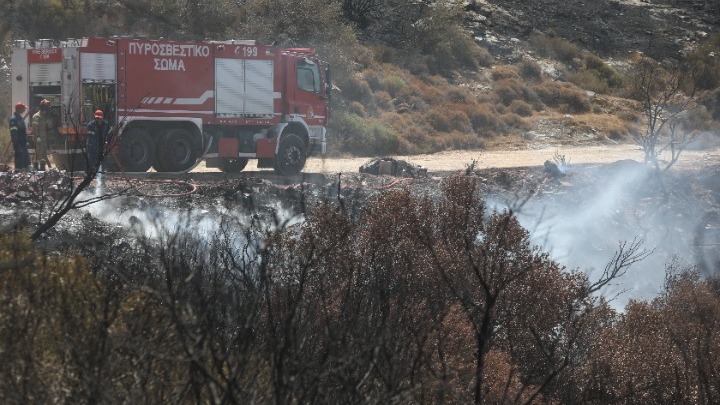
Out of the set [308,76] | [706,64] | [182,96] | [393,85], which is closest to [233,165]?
[308,76]

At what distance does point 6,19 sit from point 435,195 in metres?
19.1

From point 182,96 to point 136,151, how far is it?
5.09ft

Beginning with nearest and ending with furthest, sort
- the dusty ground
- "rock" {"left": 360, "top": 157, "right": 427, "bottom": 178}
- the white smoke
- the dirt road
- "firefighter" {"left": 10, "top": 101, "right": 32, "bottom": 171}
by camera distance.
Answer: "firefighter" {"left": 10, "top": 101, "right": 32, "bottom": 171}
the dusty ground
"rock" {"left": 360, "top": 157, "right": 427, "bottom": 178}
the white smoke
the dirt road

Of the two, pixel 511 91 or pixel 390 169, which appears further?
pixel 511 91

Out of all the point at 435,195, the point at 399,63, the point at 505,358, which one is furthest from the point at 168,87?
the point at 399,63

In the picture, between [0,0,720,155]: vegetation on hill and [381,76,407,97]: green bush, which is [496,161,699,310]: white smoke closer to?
[0,0,720,155]: vegetation on hill

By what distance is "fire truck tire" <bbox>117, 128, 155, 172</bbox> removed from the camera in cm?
2334

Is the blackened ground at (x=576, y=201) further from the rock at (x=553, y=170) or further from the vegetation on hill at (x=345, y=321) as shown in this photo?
the vegetation on hill at (x=345, y=321)

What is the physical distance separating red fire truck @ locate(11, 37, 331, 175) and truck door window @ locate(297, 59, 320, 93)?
0.03 metres

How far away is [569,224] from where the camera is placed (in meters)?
28.1

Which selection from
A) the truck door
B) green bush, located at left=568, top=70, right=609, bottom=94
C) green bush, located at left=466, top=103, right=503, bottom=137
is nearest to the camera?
the truck door

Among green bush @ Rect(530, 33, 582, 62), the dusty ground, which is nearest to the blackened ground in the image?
the dusty ground

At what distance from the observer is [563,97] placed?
1780 inches

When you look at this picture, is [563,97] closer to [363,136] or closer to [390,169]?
[363,136]
